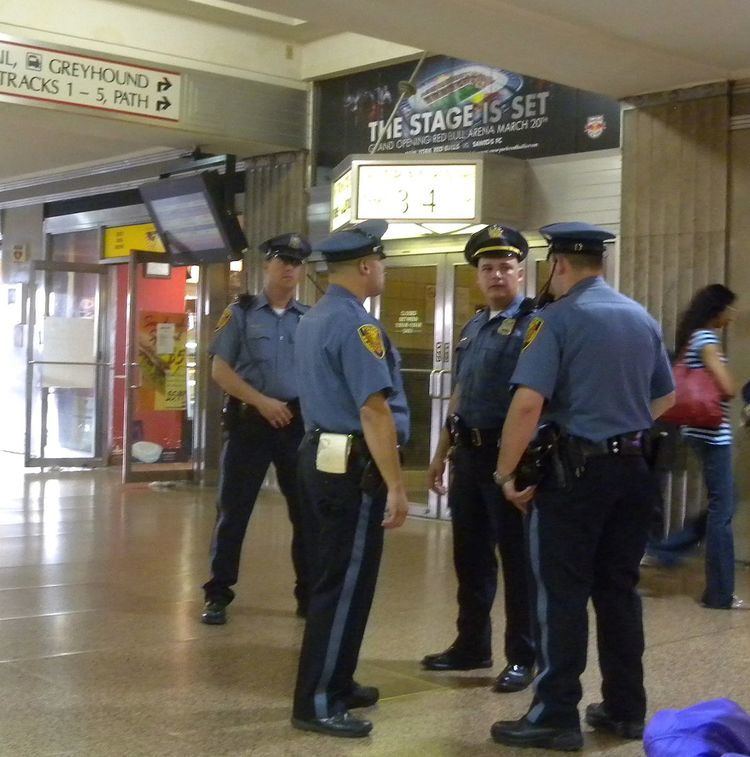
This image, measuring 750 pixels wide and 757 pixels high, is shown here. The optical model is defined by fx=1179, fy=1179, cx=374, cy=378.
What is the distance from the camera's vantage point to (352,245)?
4.05m

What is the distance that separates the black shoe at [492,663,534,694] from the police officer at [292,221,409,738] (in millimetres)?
708

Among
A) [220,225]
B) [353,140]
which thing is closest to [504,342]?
[353,140]

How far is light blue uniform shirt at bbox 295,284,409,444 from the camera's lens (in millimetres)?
3865

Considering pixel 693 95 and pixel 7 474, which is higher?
pixel 693 95

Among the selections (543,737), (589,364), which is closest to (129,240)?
(589,364)

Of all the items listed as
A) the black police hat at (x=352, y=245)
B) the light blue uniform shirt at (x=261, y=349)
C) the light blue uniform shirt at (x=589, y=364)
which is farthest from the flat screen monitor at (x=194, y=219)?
the light blue uniform shirt at (x=589, y=364)

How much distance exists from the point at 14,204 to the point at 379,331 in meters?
11.7

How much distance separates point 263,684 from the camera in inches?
177

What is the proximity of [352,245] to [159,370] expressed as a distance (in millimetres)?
8089

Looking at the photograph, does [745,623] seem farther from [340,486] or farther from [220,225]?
[220,225]

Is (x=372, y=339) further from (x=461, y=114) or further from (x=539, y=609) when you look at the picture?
(x=461, y=114)

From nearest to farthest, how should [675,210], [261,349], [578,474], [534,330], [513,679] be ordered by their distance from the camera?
[578,474], [534,330], [513,679], [261,349], [675,210]

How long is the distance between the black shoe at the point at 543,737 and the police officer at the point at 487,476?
0.65 m

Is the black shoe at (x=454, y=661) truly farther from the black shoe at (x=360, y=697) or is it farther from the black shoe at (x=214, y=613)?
the black shoe at (x=214, y=613)
